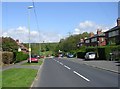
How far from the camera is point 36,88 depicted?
566 inches

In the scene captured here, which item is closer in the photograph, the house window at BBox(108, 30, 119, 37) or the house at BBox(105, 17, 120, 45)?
the house at BBox(105, 17, 120, 45)

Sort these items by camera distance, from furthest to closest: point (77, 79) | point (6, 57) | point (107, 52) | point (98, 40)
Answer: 1. point (98, 40)
2. point (107, 52)
3. point (6, 57)
4. point (77, 79)

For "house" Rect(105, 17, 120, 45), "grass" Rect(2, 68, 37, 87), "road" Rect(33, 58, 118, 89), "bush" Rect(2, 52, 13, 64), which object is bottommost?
"road" Rect(33, 58, 118, 89)

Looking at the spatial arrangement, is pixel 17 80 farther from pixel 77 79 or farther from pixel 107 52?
pixel 107 52

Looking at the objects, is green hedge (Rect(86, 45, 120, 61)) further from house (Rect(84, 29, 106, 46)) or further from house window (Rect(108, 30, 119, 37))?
house (Rect(84, 29, 106, 46))

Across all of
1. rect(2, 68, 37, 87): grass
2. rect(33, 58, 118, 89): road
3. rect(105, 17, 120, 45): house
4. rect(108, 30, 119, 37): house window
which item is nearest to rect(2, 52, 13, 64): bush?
rect(33, 58, 118, 89): road

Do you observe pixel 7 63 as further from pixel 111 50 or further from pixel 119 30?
pixel 119 30

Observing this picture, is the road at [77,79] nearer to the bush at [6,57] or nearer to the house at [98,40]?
the bush at [6,57]

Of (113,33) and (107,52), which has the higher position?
(113,33)

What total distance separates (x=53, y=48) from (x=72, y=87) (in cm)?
16906

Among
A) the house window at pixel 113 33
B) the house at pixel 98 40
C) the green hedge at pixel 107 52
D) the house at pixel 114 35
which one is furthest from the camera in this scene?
Answer: the house at pixel 98 40

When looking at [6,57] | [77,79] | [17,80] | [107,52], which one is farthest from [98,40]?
[17,80]

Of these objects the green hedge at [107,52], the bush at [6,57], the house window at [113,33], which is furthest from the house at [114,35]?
the bush at [6,57]

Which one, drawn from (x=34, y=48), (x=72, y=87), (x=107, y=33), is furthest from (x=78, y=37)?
(x=72, y=87)
